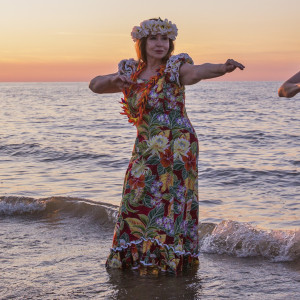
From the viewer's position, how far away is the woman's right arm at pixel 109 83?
458cm

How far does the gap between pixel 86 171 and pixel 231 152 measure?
4.56 meters

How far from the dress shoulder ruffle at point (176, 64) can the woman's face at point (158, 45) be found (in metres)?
0.14

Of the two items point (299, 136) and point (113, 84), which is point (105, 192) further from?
point (299, 136)

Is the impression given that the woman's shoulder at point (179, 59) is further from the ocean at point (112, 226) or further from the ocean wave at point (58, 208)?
the ocean wave at point (58, 208)

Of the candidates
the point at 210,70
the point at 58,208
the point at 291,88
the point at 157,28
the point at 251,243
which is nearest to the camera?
the point at 291,88

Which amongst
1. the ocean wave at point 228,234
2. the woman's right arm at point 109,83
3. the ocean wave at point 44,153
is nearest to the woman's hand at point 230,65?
the woman's right arm at point 109,83

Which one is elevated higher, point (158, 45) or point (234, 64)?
point (158, 45)

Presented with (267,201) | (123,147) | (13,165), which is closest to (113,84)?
(267,201)

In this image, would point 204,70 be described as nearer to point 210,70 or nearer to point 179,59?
point 210,70

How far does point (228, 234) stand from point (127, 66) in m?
2.15

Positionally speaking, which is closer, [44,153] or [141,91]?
[141,91]

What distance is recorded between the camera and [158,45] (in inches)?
179

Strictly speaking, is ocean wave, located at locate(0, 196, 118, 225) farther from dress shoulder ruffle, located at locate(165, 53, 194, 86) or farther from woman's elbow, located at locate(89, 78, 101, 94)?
dress shoulder ruffle, located at locate(165, 53, 194, 86)

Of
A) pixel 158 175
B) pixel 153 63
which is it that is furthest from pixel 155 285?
pixel 153 63
